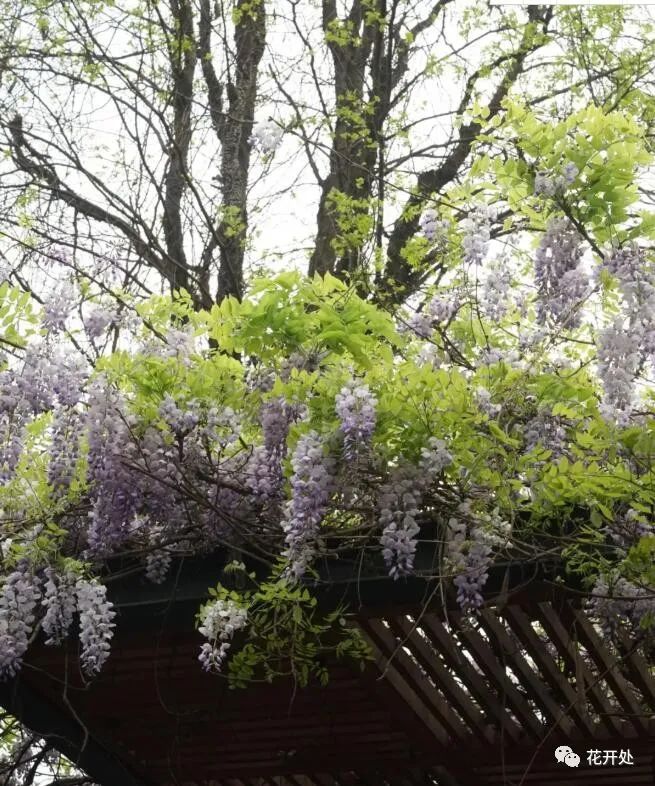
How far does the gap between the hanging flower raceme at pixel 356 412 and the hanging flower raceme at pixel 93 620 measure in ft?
2.89

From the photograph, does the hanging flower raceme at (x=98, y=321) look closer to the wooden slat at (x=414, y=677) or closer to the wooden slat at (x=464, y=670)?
the wooden slat at (x=414, y=677)

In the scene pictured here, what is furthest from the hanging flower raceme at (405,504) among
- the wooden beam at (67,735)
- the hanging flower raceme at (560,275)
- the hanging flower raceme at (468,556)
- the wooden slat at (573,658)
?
the wooden beam at (67,735)

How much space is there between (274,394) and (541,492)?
2.41 feet

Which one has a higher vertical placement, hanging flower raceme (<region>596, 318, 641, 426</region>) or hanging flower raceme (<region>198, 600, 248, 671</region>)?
hanging flower raceme (<region>596, 318, 641, 426</region>)

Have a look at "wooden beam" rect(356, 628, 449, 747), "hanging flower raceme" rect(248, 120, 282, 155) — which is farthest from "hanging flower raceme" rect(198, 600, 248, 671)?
"hanging flower raceme" rect(248, 120, 282, 155)

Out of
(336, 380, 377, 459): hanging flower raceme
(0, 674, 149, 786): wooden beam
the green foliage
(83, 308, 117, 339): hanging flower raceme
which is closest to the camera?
(336, 380, 377, 459): hanging flower raceme

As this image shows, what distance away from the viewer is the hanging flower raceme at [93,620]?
3500mm

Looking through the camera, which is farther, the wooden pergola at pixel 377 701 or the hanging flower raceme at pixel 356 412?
the wooden pergola at pixel 377 701

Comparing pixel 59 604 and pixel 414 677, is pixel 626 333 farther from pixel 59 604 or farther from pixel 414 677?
pixel 59 604

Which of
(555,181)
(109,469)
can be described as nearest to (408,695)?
(109,469)

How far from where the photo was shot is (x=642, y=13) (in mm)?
7660

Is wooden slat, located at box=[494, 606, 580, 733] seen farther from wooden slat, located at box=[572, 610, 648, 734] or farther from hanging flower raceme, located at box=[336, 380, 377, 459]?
hanging flower raceme, located at box=[336, 380, 377, 459]

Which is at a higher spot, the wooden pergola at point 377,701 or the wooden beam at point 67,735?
the wooden pergola at point 377,701

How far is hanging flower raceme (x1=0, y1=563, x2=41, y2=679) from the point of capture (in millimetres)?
3648
